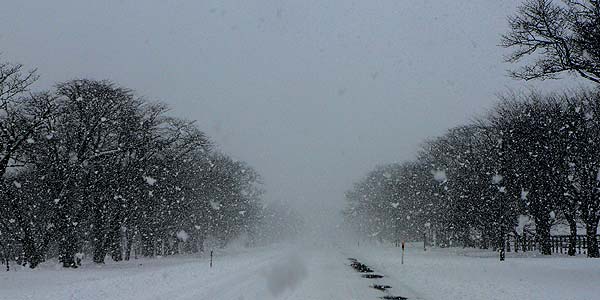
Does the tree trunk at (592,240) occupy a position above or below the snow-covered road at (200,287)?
above

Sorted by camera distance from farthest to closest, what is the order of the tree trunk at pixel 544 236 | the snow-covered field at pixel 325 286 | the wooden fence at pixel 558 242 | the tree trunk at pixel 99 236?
the tree trunk at pixel 544 236, the wooden fence at pixel 558 242, the tree trunk at pixel 99 236, the snow-covered field at pixel 325 286

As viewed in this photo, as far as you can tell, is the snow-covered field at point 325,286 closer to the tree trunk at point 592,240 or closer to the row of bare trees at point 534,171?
the tree trunk at point 592,240

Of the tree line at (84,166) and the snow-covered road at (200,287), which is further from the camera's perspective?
the tree line at (84,166)

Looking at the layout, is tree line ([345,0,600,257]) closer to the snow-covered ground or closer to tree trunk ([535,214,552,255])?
tree trunk ([535,214,552,255])

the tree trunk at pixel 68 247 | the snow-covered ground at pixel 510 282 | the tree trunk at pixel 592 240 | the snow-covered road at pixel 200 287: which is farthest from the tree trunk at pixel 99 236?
the tree trunk at pixel 592 240

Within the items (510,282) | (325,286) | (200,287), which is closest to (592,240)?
(510,282)

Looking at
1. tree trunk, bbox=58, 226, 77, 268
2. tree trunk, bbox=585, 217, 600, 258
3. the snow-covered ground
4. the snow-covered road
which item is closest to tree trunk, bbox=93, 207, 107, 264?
tree trunk, bbox=58, 226, 77, 268

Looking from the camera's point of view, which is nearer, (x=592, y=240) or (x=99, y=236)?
(x=592, y=240)

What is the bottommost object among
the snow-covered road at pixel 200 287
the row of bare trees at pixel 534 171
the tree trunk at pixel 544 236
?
the snow-covered road at pixel 200 287

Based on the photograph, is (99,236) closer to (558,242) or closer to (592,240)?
(592,240)

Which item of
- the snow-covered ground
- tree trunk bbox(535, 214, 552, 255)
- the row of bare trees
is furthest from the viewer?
tree trunk bbox(535, 214, 552, 255)

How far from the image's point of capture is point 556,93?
1273 inches

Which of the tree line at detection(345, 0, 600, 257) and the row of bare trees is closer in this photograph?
the tree line at detection(345, 0, 600, 257)

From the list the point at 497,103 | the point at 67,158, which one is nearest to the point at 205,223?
the point at 67,158
